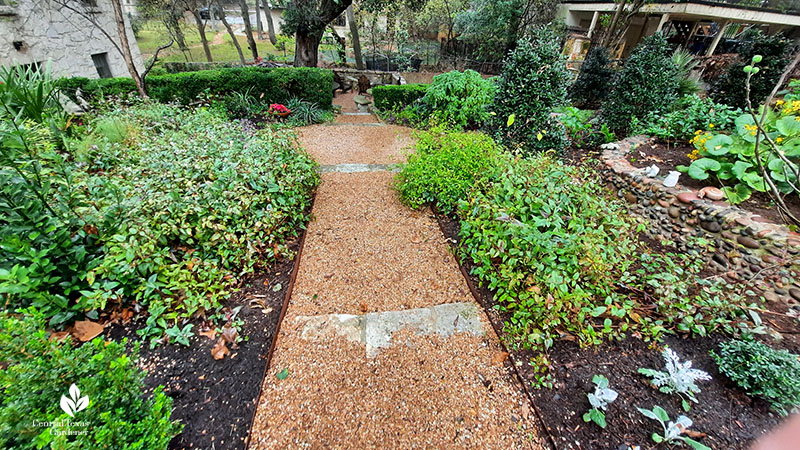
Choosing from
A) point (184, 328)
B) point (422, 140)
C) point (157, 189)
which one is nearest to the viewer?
point (184, 328)

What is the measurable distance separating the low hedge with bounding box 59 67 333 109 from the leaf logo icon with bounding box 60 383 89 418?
265 inches

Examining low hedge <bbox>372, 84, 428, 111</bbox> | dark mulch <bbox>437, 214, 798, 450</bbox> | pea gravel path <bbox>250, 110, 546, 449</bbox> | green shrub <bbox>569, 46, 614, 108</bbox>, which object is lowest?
pea gravel path <bbox>250, 110, 546, 449</bbox>

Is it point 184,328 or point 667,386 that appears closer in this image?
point 667,386

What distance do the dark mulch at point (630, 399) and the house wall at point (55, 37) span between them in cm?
1015

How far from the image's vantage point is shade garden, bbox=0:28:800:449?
5.09 feet

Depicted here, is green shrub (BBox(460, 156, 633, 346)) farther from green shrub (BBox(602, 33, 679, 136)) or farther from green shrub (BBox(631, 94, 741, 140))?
green shrub (BBox(602, 33, 679, 136))

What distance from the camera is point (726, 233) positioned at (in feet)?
9.16

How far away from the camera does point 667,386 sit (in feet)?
5.91

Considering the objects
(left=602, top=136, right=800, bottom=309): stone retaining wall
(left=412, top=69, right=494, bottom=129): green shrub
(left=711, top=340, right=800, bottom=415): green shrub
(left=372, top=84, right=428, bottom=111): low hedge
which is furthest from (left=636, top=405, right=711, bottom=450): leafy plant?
(left=372, top=84, right=428, bottom=111): low hedge

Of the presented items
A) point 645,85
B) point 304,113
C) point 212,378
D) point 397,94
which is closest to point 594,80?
point 645,85

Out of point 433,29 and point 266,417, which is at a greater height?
point 433,29

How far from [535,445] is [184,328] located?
230 cm

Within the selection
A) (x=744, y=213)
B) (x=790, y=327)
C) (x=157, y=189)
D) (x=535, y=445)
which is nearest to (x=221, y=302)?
(x=157, y=189)

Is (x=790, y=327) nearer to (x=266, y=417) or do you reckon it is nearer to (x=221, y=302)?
(x=266, y=417)
